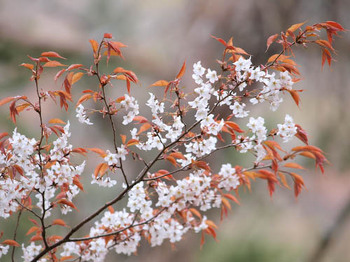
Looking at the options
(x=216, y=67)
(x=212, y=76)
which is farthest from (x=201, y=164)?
(x=216, y=67)

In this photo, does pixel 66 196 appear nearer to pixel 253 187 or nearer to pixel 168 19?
pixel 253 187

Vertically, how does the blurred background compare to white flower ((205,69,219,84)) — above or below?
above

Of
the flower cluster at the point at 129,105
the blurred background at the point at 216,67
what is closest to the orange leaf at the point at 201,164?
the flower cluster at the point at 129,105

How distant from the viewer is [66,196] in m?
0.83

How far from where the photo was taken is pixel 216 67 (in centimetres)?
195

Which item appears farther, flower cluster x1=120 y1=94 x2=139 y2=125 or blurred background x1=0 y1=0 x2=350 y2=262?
blurred background x1=0 y1=0 x2=350 y2=262

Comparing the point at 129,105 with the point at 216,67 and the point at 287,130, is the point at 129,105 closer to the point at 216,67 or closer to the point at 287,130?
the point at 287,130

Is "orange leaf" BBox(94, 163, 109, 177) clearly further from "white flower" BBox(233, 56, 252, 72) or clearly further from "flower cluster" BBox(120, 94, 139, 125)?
"white flower" BBox(233, 56, 252, 72)

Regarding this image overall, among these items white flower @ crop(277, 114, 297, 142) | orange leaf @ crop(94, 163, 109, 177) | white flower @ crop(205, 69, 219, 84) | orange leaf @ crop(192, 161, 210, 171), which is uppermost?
white flower @ crop(205, 69, 219, 84)

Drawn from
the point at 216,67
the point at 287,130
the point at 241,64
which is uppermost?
the point at 216,67

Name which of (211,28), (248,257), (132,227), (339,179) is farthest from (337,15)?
(132,227)

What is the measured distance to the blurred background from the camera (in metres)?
2.13

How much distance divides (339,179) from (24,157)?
8.96 feet

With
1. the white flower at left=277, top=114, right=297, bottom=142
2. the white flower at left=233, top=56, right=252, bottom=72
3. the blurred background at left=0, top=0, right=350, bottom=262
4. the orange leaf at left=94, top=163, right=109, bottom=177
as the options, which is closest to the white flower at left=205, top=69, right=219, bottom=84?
the white flower at left=233, top=56, right=252, bottom=72
